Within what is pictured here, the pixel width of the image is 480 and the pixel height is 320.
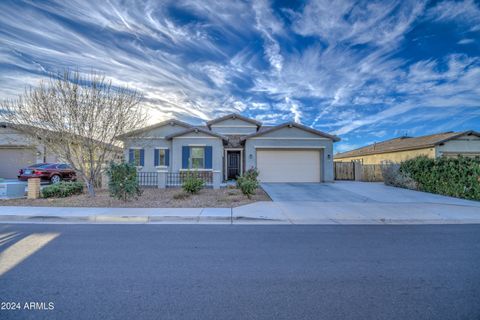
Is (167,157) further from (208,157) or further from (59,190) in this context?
(59,190)

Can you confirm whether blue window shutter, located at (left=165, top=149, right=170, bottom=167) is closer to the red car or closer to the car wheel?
the red car

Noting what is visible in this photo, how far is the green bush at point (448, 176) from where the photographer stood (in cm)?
1062

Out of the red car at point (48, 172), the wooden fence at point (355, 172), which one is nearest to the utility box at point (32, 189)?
the red car at point (48, 172)

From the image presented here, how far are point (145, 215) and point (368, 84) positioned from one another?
63.0 feet

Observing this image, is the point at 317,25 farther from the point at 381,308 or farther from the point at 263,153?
the point at 381,308

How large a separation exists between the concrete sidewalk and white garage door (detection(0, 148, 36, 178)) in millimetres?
13658

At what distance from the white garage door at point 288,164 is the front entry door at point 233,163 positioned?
263 centimetres

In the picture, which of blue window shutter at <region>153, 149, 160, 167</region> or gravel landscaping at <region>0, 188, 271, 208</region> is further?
blue window shutter at <region>153, 149, 160, 167</region>

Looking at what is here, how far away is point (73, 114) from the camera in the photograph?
10.1 metres

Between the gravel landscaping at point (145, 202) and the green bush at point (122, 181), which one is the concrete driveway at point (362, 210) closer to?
the gravel landscaping at point (145, 202)

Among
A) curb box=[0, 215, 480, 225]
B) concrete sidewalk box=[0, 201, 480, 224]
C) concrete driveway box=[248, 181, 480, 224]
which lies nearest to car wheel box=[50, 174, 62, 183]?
concrete sidewalk box=[0, 201, 480, 224]

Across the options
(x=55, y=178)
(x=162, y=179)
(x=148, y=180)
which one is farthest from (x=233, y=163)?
(x=55, y=178)

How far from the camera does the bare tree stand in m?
9.96

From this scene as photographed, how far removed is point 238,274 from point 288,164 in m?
14.3
